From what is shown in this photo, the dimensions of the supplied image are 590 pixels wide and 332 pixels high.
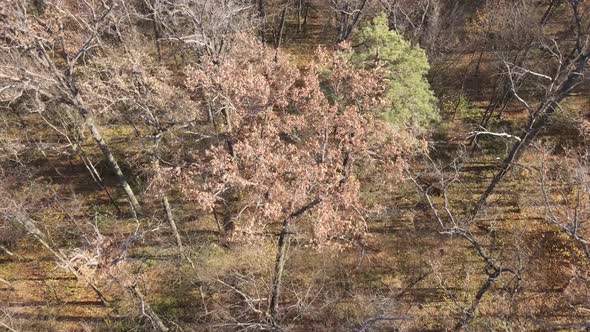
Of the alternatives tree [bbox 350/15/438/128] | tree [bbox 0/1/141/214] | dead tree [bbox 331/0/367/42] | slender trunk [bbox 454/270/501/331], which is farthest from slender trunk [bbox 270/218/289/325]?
dead tree [bbox 331/0/367/42]

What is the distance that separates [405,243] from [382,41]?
10.9 meters

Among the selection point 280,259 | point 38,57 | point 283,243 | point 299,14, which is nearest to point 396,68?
point 283,243

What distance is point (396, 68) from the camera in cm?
1983

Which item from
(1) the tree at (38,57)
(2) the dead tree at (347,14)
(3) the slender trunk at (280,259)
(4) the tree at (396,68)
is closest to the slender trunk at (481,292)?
(3) the slender trunk at (280,259)

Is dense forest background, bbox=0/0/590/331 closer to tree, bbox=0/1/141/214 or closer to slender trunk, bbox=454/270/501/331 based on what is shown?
tree, bbox=0/1/141/214

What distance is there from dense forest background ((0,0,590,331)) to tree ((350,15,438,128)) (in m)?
0.11

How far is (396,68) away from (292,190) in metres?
8.83

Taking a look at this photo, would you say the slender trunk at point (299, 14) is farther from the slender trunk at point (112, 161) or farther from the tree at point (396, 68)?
the slender trunk at point (112, 161)

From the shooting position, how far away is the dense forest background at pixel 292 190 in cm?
1673

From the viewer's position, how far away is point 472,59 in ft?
105

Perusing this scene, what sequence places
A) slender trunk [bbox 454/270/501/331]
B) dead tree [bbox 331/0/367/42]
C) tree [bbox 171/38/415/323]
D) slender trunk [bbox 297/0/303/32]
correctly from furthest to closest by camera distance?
slender trunk [bbox 297/0/303/32] < dead tree [bbox 331/0/367/42] < tree [bbox 171/38/415/323] < slender trunk [bbox 454/270/501/331]

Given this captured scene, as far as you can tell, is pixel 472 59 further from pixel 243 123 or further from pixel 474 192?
pixel 243 123

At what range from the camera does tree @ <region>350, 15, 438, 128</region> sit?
19438 mm

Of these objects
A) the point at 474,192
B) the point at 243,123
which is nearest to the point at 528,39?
the point at 474,192
